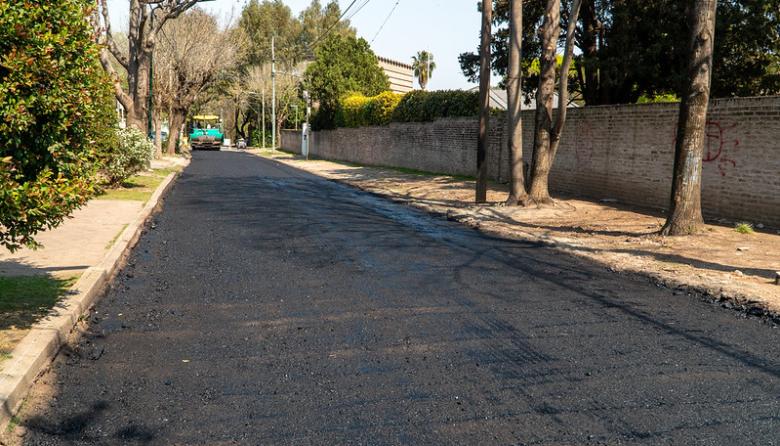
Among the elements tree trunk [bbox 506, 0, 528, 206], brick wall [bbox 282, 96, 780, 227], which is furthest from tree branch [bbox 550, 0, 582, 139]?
brick wall [bbox 282, 96, 780, 227]

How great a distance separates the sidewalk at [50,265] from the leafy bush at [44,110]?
0.49 m

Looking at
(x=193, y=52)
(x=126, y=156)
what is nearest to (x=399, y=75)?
(x=193, y=52)

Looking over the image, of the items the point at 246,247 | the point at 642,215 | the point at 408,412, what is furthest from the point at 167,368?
the point at 642,215

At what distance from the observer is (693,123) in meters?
10.5

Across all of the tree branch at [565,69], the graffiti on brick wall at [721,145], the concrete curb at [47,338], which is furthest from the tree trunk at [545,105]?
the concrete curb at [47,338]

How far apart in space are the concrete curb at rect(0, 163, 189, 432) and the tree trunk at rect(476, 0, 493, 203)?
31.7ft

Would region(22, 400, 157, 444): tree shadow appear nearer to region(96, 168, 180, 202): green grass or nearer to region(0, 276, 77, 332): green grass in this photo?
region(0, 276, 77, 332): green grass

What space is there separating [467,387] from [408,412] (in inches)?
23.2

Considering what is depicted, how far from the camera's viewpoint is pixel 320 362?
5043mm

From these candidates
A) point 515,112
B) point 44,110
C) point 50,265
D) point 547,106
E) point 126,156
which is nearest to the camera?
point 44,110

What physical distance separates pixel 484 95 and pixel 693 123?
257 inches

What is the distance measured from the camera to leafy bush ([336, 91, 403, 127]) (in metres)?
35.3

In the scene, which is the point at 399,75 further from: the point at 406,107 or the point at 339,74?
the point at 406,107

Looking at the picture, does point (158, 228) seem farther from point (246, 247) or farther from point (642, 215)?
point (642, 215)
